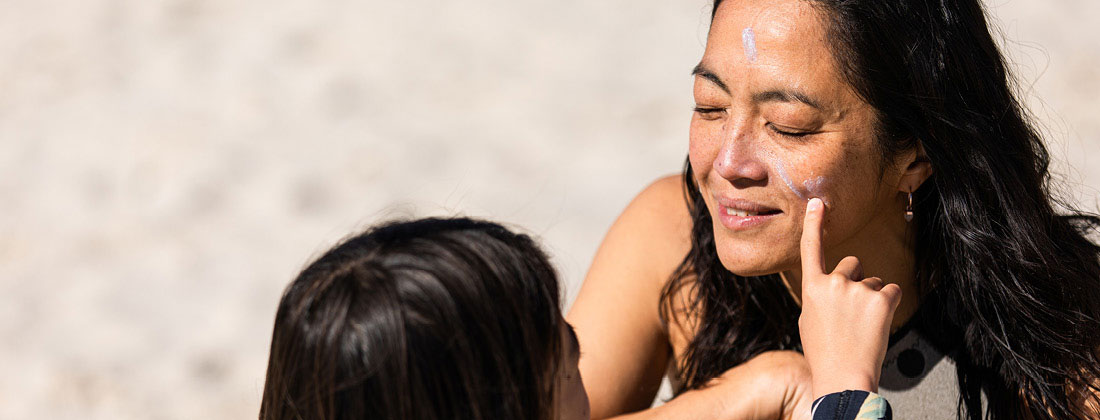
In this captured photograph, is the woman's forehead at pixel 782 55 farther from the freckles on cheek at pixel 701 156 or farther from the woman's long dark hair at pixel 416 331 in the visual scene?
the woman's long dark hair at pixel 416 331

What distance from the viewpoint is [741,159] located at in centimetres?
229

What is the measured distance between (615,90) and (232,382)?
8.73ft

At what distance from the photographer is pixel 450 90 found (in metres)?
6.03

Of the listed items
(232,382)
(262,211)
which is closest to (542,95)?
(262,211)

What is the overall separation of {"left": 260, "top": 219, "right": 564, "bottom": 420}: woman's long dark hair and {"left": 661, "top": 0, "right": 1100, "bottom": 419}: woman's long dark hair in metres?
0.91

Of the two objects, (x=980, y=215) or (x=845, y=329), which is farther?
(x=980, y=215)

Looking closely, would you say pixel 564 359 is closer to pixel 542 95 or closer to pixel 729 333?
pixel 729 333

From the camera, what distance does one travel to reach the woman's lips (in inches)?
92.5

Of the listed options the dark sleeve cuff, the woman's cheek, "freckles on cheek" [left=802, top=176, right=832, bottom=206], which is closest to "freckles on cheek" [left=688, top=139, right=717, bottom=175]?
the woman's cheek

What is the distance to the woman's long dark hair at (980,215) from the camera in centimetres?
225

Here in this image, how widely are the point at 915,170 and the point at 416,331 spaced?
129 cm

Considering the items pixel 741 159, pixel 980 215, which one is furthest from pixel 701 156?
pixel 980 215

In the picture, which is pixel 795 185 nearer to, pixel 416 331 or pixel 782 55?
pixel 782 55

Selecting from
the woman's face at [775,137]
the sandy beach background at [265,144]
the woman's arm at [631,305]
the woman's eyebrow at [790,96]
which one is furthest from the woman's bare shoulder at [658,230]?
the sandy beach background at [265,144]
